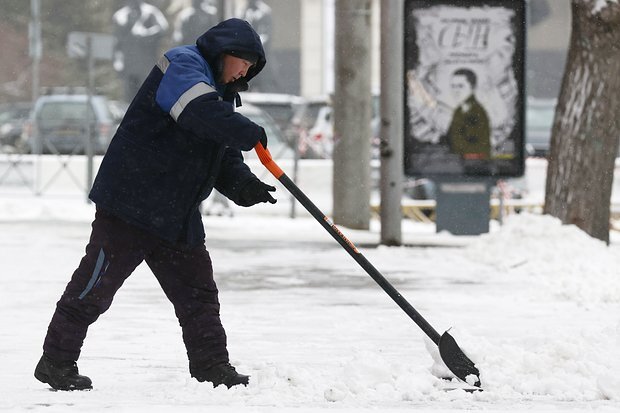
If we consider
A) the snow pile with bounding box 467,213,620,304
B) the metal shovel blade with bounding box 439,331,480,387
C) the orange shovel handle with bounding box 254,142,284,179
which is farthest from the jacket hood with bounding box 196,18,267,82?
the snow pile with bounding box 467,213,620,304

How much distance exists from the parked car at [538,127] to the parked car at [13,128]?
976 cm

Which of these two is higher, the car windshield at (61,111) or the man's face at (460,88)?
the man's face at (460,88)

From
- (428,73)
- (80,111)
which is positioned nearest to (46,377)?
(428,73)

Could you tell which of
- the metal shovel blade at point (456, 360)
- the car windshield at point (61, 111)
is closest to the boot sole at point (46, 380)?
the metal shovel blade at point (456, 360)

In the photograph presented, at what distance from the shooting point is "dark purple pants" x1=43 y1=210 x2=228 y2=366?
6.58 m

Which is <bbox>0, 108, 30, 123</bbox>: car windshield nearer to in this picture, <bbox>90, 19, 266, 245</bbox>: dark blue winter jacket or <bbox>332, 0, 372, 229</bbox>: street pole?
<bbox>332, 0, 372, 229</bbox>: street pole

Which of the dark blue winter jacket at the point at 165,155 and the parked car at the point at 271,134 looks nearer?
the dark blue winter jacket at the point at 165,155

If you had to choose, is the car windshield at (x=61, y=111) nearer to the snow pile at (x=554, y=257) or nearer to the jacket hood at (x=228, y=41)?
the snow pile at (x=554, y=257)

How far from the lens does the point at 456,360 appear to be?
22.5 feet

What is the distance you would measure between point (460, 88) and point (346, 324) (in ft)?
25.9

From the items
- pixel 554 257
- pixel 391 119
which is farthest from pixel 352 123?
pixel 554 257

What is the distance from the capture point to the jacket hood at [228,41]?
258 inches

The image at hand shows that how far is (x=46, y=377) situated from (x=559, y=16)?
5380 centimetres

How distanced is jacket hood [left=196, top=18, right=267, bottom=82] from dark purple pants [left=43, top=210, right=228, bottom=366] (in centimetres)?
73
